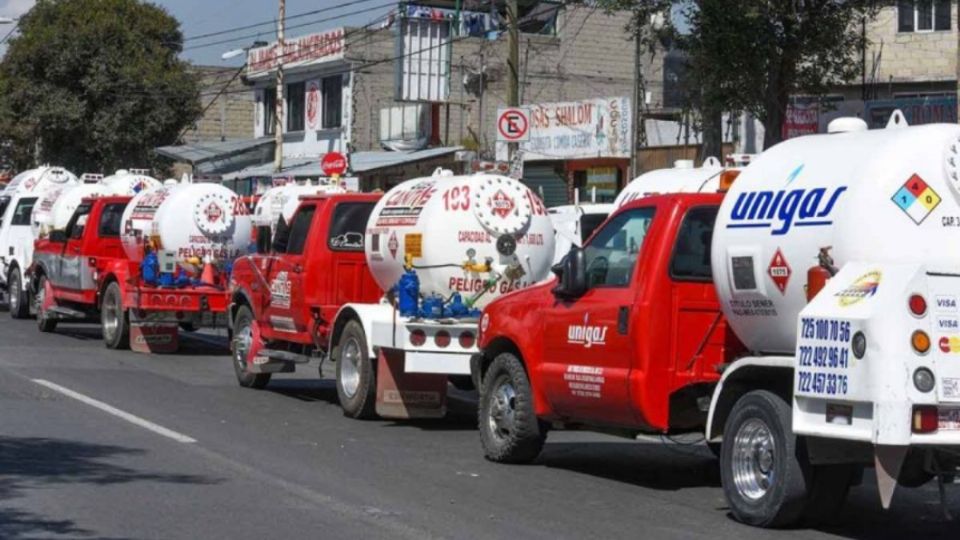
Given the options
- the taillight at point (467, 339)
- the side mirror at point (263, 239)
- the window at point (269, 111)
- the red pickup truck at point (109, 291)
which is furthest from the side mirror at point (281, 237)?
the window at point (269, 111)

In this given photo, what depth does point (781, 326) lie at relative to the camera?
32.3 feet

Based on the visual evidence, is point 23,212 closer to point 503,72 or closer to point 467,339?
point 467,339

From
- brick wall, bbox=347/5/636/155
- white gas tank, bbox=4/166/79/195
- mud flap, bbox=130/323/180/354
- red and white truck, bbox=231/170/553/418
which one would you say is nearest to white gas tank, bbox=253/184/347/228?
red and white truck, bbox=231/170/553/418

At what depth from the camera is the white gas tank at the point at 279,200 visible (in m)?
19.2

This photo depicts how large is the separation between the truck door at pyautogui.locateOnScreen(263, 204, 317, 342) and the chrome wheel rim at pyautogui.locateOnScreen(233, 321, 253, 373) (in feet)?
1.55

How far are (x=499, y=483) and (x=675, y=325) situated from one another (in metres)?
1.89

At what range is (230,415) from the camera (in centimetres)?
1580

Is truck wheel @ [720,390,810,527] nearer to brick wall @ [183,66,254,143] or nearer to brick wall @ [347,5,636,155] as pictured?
brick wall @ [347,5,636,155]

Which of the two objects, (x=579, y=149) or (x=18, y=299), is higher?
(x=579, y=149)

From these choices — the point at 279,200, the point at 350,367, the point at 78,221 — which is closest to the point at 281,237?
the point at 279,200

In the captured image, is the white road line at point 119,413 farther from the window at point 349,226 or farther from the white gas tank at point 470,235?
the window at point 349,226

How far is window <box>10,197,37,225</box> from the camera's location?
30.4m

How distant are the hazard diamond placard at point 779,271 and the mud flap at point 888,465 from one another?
1307 millimetres

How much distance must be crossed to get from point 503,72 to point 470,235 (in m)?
31.9
